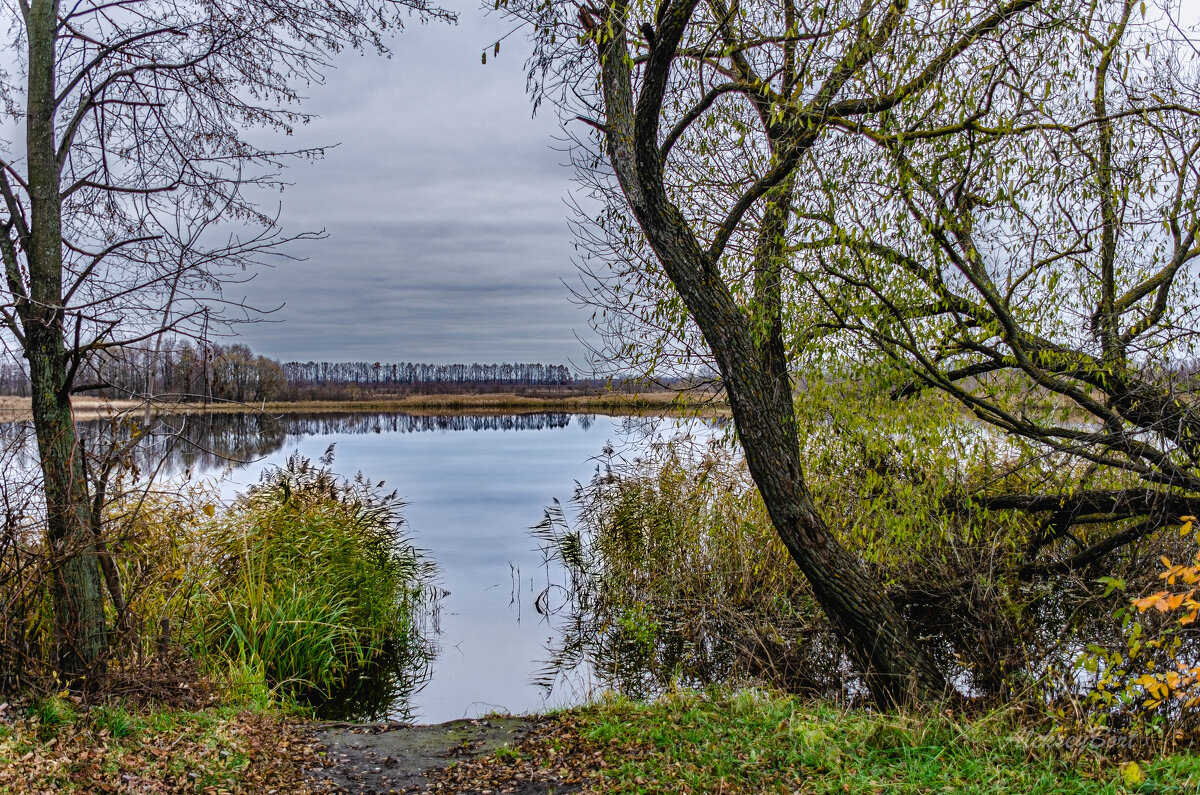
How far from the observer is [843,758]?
473cm

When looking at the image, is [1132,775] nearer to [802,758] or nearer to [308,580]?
[802,758]

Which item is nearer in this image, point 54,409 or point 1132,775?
point 1132,775

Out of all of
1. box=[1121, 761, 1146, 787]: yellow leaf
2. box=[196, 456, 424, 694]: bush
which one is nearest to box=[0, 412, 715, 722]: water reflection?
box=[196, 456, 424, 694]: bush

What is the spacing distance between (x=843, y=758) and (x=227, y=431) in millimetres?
46836

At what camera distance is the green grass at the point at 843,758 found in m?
4.30

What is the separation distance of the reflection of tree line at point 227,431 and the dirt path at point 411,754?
2.21m

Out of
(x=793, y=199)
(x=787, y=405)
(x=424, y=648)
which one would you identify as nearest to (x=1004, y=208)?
(x=793, y=199)

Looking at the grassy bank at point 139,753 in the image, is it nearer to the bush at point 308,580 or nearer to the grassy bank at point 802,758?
the grassy bank at point 802,758

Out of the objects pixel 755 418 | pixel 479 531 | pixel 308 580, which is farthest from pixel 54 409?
pixel 479 531

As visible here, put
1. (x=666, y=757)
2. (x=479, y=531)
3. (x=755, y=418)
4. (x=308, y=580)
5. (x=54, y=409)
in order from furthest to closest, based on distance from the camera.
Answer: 1. (x=479, y=531)
2. (x=308, y=580)
3. (x=755, y=418)
4. (x=54, y=409)
5. (x=666, y=757)

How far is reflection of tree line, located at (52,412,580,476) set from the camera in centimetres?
556

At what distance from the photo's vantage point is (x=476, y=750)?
5715 millimetres

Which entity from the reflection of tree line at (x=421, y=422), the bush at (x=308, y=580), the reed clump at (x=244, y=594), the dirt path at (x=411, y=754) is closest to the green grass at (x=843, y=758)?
the dirt path at (x=411, y=754)

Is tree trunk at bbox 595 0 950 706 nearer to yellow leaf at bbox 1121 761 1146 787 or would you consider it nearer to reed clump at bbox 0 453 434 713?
yellow leaf at bbox 1121 761 1146 787
